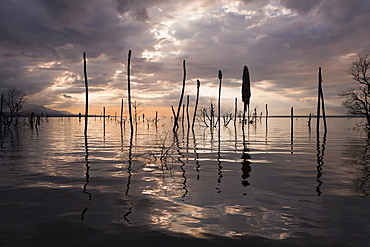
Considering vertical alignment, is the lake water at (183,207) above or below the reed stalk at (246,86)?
below

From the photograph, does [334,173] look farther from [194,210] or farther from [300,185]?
Answer: [194,210]

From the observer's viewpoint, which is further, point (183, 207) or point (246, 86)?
point (246, 86)

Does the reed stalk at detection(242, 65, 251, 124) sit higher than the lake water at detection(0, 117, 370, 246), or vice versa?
the reed stalk at detection(242, 65, 251, 124)

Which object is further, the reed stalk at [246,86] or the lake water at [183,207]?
the reed stalk at [246,86]

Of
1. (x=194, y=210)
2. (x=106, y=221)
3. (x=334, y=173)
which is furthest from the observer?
(x=334, y=173)

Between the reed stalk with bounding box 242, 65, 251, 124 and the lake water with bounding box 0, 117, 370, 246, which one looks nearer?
the lake water with bounding box 0, 117, 370, 246

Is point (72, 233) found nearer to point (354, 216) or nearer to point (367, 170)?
point (354, 216)

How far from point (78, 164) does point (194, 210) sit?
19.9 ft

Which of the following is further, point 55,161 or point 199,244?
point 55,161

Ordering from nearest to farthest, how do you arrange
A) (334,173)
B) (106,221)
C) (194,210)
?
(106,221) < (194,210) < (334,173)

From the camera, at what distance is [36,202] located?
4.80 metres

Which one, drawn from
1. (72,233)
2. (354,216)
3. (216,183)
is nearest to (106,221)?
(72,233)

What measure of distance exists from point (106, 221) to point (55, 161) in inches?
266

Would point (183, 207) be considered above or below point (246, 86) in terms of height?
below
